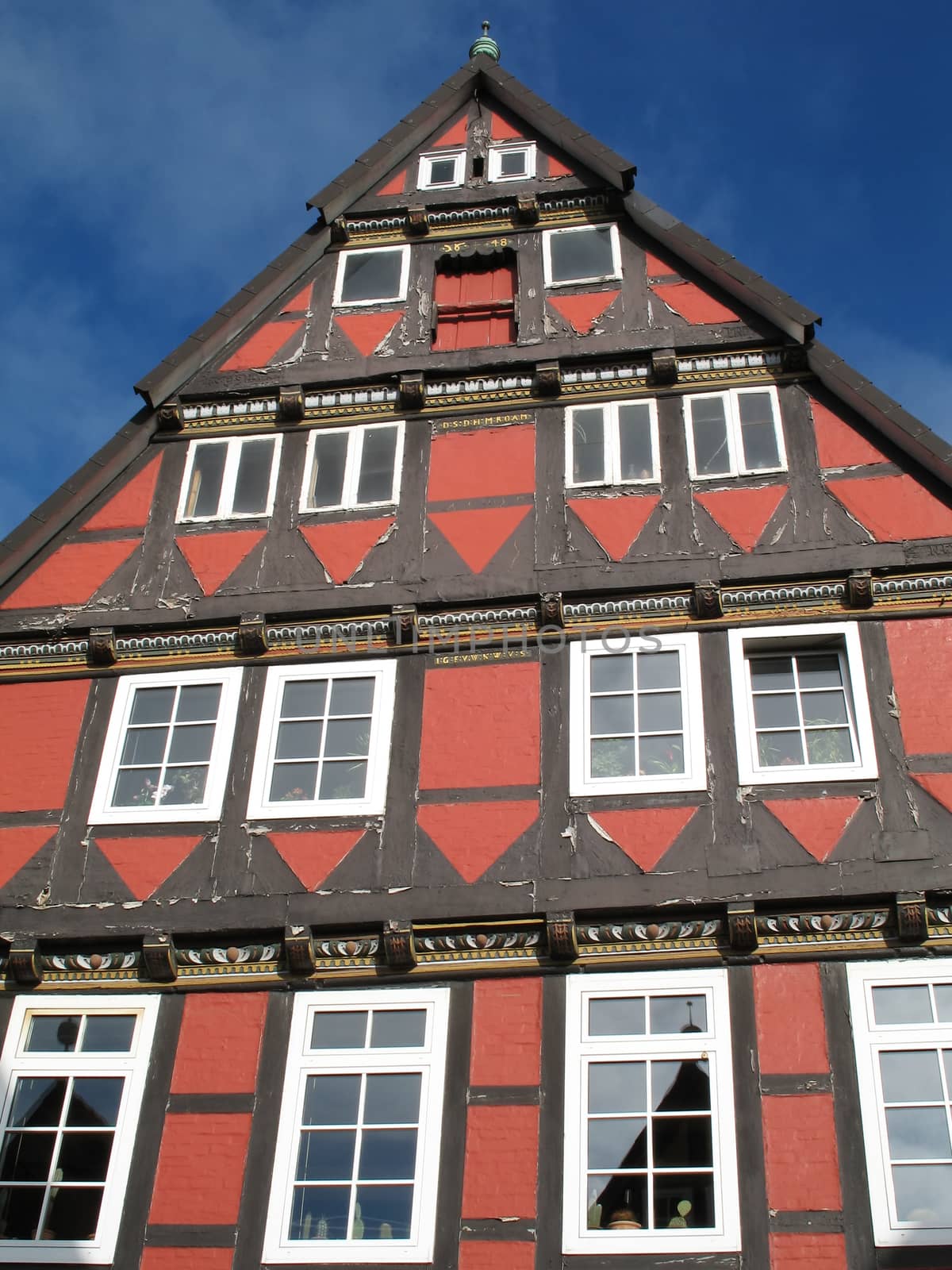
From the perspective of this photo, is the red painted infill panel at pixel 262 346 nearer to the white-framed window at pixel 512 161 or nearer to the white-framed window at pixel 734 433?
the white-framed window at pixel 512 161

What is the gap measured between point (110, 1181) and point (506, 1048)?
2631 mm

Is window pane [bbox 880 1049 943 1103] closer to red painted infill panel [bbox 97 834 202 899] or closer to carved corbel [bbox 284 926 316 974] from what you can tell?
carved corbel [bbox 284 926 316 974]

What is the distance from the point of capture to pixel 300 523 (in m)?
13.2

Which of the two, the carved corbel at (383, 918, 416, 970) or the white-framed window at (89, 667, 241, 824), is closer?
the carved corbel at (383, 918, 416, 970)

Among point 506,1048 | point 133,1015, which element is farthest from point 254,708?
point 506,1048

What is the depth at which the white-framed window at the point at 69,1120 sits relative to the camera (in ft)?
32.7

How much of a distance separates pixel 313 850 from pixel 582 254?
6.57m

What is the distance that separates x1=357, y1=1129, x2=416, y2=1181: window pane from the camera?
9867 mm

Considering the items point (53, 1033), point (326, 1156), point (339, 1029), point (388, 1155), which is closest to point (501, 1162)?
point (388, 1155)

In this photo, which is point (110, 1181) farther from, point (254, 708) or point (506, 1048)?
point (254, 708)

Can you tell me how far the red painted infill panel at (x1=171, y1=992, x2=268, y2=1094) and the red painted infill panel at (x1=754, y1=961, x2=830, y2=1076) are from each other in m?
3.26

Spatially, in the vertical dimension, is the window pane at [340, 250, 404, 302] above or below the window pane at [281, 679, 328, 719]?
above

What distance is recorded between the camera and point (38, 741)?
12.3 metres

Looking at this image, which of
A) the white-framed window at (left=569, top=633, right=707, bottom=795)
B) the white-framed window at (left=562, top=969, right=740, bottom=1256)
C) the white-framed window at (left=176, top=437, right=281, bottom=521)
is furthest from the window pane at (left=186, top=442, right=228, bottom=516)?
the white-framed window at (left=562, top=969, right=740, bottom=1256)
